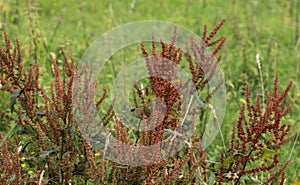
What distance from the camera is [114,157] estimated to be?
2.28m

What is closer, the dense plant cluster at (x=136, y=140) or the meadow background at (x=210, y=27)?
the dense plant cluster at (x=136, y=140)

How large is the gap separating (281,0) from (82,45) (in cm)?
272

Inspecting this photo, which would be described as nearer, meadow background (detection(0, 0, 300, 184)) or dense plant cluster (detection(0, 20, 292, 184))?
dense plant cluster (detection(0, 20, 292, 184))

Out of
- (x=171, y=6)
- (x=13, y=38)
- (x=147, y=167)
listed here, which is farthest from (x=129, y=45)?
(x=147, y=167)

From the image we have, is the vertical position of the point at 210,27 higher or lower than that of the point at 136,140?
higher

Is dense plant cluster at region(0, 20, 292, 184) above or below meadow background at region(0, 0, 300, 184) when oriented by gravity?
below

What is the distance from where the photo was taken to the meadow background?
4.07 m

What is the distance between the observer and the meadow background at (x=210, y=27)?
407 cm

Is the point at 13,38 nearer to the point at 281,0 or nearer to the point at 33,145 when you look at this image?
the point at 33,145

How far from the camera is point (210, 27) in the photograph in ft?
18.3

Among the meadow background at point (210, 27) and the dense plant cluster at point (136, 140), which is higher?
the meadow background at point (210, 27)

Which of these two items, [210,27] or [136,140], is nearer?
[136,140]

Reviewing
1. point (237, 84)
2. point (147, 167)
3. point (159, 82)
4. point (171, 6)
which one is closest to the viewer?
point (147, 167)

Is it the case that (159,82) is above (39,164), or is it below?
above
